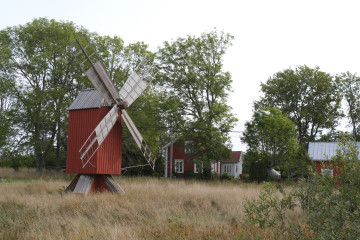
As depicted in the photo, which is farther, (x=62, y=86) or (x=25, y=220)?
(x=62, y=86)

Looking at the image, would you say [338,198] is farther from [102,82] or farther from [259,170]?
[259,170]

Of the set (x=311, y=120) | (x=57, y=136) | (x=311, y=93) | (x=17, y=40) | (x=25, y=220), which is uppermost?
(x=17, y=40)

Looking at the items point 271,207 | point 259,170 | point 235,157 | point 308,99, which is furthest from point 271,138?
point 271,207

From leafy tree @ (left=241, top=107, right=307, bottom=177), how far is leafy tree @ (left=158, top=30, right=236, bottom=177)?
2893 mm

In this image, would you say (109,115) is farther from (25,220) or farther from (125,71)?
(125,71)

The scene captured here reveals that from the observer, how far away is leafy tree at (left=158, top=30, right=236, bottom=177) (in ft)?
110

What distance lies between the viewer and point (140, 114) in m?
34.5

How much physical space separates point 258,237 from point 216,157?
2486 cm

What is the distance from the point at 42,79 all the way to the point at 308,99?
26.7m

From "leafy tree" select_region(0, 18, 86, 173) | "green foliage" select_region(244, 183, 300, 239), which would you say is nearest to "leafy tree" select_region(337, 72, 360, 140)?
"leafy tree" select_region(0, 18, 86, 173)

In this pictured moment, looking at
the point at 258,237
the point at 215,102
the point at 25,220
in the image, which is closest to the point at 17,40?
the point at 215,102

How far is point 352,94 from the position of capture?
1702 inches

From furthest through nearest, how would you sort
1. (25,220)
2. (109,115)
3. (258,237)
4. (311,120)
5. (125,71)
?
(311,120) → (125,71) → (109,115) → (25,220) → (258,237)

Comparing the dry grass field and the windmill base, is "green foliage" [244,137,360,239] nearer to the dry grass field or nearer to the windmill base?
the dry grass field
